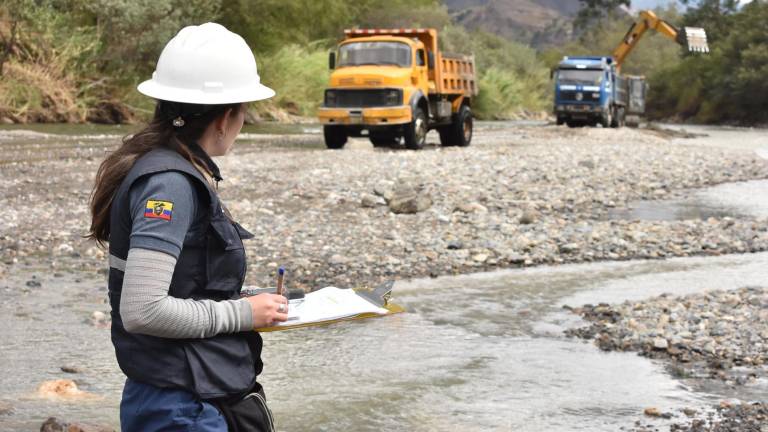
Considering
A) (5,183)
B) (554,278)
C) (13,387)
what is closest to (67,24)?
(5,183)

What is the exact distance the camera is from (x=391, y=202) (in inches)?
520

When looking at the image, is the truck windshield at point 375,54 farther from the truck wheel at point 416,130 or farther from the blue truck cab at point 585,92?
the blue truck cab at point 585,92

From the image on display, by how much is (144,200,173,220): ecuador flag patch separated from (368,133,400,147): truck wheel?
22.2m

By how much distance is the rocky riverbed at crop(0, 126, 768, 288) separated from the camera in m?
10.4

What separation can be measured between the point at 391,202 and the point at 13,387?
24.4 feet

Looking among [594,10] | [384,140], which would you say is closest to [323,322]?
[384,140]

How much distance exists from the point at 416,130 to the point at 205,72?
71.1 feet

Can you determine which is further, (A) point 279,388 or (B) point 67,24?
(B) point 67,24

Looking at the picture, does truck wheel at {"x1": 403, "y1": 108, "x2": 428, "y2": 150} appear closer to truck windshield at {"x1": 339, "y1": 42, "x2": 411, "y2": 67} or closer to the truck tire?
truck windshield at {"x1": 339, "y1": 42, "x2": 411, "y2": 67}

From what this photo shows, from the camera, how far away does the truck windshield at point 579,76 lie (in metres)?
40.2

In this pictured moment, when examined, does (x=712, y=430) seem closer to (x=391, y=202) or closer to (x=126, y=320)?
(x=126, y=320)

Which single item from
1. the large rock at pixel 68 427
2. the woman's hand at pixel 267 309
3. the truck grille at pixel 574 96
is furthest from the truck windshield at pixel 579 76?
the woman's hand at pixel 267 309

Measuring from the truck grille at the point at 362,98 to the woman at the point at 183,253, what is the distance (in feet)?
67.1

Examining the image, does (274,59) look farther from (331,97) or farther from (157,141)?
(157,141)
